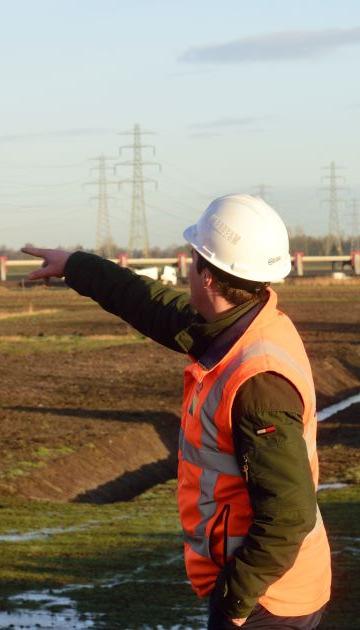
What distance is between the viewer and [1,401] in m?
23.5

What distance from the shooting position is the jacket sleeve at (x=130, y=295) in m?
4.74

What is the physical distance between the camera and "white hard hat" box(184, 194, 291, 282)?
4195mm

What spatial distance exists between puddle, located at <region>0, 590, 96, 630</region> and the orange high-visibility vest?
472cm

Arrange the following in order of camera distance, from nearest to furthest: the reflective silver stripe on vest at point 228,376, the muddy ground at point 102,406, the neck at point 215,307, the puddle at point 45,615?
1. the reflective silver stripe on vest at point 228,376
2. the neck at point 215,307
3. the puddle at point 45,615
4. the muddy ground at point 102,406

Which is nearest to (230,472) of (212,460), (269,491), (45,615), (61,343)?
(212,460)

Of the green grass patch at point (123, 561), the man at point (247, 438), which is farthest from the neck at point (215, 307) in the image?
the green grass patch at point (123, 561)

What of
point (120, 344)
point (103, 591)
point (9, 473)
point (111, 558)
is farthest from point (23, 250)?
point (120, 344)

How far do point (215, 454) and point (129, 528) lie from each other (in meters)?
8.67

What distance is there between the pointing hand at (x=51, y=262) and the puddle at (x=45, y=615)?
4.16m

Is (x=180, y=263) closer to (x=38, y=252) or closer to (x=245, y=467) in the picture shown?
(x=38, y=252)

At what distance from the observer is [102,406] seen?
23656 millimetres

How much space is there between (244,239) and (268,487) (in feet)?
2.52

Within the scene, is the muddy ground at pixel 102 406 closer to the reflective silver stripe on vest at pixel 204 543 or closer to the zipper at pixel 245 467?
the reflective silver stripe on vest at pixel 204 543

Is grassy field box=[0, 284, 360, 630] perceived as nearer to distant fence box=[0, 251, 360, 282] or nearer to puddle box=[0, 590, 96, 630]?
puddle box=[0, 590, 96, 630]
